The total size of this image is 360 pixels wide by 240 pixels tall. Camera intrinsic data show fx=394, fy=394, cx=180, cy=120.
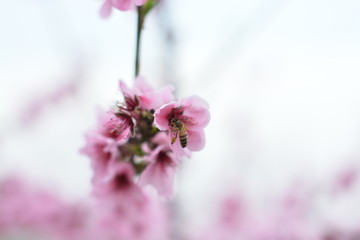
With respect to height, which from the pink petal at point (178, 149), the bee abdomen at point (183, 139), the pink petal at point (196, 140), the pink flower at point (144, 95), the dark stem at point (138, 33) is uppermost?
the dark stem at point (138, 33)

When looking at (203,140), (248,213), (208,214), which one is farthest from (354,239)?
(208,214)

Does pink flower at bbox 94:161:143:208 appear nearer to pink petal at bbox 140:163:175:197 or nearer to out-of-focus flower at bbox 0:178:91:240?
pink petal at bbox 140:163:175:197

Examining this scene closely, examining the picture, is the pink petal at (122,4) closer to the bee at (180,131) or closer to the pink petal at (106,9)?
the pink petal at (106,9)

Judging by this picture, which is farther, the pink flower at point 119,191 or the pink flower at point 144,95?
the pink flower at point 119,191

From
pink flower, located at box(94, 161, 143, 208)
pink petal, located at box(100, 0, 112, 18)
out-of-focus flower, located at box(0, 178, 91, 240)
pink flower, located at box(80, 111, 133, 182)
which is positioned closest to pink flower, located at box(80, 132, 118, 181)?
pink flower, located at box(80, 111, 133, 182)

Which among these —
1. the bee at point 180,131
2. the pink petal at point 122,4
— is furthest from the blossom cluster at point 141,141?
the pink petal at point 122,4

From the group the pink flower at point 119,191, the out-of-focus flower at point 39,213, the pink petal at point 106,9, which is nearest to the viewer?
the pink petal at point 106,9

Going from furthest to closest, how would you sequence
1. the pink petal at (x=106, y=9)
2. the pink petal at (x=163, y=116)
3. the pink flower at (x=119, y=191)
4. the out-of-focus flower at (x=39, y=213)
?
the out-of-focus flower at (x=39, y=213) → the pink flower at (x=119, y=191) → the pink petal at (x=106, y=9) → the pink petal at (x=163, y=116)

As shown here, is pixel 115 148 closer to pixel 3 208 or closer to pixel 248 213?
pixel 3 208
